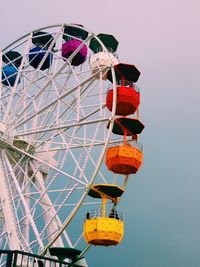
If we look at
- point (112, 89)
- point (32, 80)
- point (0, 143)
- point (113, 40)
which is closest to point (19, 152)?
point (0, 143)

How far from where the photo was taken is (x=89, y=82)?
26531 millimetres

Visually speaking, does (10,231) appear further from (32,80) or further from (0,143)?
(32,80)

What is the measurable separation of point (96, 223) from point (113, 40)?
34.1 feet

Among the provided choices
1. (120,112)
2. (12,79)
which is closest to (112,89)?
(120,112)

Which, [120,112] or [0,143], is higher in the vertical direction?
[120,112]

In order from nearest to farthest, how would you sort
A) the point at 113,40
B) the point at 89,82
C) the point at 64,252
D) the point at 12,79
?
1. the point at 64,252
2. the point at 89,82
3. the point at 113,40
4. the point at 12,79

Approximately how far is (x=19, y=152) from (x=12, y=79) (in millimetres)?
6457

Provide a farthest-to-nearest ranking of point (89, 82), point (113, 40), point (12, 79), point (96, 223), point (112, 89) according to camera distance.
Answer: point (12, 79), point (113, 40), point (89, 82), point (112, 89), point (96, 223)

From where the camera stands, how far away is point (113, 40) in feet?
92.7

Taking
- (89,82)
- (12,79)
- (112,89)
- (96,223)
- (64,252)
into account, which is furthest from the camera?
(12,79)

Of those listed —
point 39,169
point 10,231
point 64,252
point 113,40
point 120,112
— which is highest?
point 113,40

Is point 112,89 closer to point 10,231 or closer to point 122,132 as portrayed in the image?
point 122,132

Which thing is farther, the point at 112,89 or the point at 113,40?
the point at 113,40

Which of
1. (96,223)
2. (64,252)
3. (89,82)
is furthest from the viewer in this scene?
(89,82)
